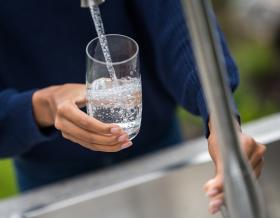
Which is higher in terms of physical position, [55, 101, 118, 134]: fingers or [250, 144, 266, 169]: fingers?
[55, 101, 118, 134]: fingers

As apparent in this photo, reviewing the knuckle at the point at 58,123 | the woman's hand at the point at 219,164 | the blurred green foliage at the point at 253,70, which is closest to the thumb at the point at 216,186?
the woman's hand at the point at 219,164

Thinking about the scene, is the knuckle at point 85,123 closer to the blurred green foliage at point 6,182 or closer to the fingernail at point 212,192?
the fingernail at point 212,192

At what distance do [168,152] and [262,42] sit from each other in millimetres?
1014

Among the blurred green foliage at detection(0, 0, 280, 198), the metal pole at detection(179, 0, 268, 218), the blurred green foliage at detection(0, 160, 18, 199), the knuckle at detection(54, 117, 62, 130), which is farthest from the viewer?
the blurred green foliage at detection(0, 0, 280, 198)

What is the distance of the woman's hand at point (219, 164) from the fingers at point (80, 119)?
7 centimetres

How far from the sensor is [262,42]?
167 cm

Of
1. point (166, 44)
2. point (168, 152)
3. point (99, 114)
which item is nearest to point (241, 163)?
point (99, 114)

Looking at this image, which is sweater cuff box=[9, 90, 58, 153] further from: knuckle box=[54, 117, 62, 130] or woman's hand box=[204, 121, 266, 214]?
woman's hand box=[204, 121, 266, 214]

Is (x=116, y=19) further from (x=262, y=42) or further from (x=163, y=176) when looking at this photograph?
(x=262, y=42)

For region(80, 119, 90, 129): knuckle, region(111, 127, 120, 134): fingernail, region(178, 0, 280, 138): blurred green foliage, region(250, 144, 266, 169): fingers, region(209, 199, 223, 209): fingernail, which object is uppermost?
region(80, 119, 90, 129): knuckle

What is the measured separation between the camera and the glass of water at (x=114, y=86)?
43cm

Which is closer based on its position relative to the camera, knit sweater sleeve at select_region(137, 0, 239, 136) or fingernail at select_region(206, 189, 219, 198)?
fingernail at select_region(206, 189, 219, 198)

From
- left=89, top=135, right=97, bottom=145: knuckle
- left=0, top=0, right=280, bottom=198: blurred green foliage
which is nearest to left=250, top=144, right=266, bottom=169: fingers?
left=89, top=135, right=97, bottom=145: knuckle

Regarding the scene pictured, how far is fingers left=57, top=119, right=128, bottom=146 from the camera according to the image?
426mm
